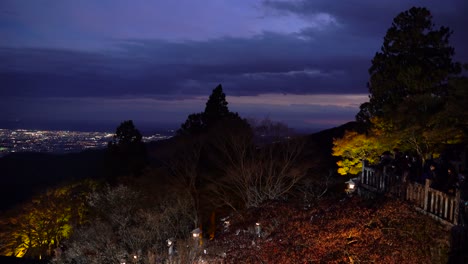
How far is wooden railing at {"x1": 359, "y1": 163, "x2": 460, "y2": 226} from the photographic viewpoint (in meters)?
8.45

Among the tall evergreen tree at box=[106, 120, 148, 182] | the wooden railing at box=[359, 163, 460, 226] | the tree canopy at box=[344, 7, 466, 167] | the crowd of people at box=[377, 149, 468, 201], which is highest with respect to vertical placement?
the tree canopy at box=[344, 7, 466, 167]

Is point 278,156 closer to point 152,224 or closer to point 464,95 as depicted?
point 152,224

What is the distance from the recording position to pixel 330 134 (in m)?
48.3

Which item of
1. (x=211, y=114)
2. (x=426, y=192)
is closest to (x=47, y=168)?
(x=211, y=114)

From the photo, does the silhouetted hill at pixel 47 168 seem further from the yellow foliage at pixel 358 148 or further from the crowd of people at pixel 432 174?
the crowd of people at pixel 432 174

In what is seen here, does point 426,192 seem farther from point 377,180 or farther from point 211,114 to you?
point 211,114

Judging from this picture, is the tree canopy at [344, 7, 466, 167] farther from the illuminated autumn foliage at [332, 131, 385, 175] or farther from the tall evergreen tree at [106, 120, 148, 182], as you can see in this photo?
the tall evergreen tree at [106, 120, 148, 182]

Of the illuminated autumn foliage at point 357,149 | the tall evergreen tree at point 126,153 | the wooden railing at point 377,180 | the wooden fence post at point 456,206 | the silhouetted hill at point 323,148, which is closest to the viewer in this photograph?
the wooden fence post at point 456,206

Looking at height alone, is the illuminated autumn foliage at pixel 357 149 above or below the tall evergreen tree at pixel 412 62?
below

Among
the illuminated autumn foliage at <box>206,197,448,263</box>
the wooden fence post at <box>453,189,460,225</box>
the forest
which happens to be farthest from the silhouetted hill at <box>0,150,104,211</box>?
the wooden fence post at <box>453,189,460,225</box>

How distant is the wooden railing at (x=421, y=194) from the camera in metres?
8.45

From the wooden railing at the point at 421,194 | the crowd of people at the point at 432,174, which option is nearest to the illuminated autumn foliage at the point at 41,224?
the wooden railing at the point at 421,194

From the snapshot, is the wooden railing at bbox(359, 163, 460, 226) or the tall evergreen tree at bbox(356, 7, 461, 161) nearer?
the wooden railing at bbox(359, 163, 460, 226)

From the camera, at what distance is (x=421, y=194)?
967 centimetres
